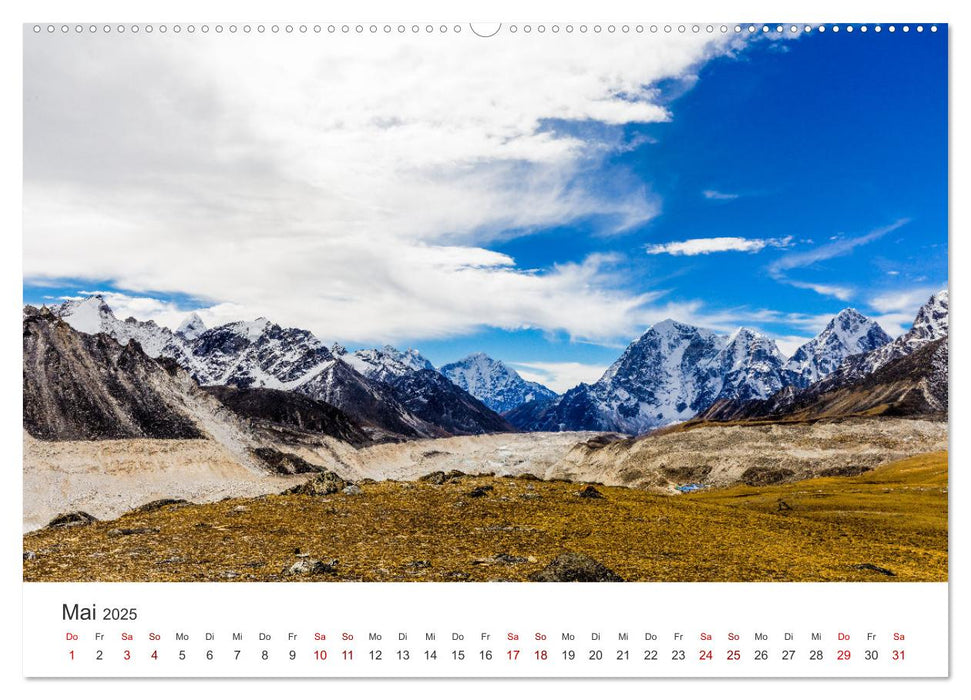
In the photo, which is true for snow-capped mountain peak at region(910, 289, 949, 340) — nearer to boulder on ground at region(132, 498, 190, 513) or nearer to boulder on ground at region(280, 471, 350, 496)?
Answer: boulder on ground at region(280, 471, 350, 496)

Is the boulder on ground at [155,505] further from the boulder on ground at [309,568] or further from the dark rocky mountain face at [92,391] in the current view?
the dark rocky mountain face at [92,391]

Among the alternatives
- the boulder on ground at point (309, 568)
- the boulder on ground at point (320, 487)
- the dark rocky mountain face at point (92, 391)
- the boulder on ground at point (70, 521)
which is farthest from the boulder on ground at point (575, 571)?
the dark rocky mountain face at point (92, 391)

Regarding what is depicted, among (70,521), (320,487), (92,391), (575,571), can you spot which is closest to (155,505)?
(70,521)

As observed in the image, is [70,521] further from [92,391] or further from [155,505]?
[92,391]

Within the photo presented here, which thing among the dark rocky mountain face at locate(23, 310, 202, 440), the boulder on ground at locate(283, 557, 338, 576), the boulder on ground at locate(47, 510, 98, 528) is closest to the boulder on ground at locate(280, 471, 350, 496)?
the boulder on ground at locate(47, 510, 98, 528)

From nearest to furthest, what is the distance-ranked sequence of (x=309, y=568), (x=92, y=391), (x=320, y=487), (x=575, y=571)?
1. (x=575, y=571)
2. (x=309, y=568)
3. (x=320, y=487)
4. (x=92, y=391)
